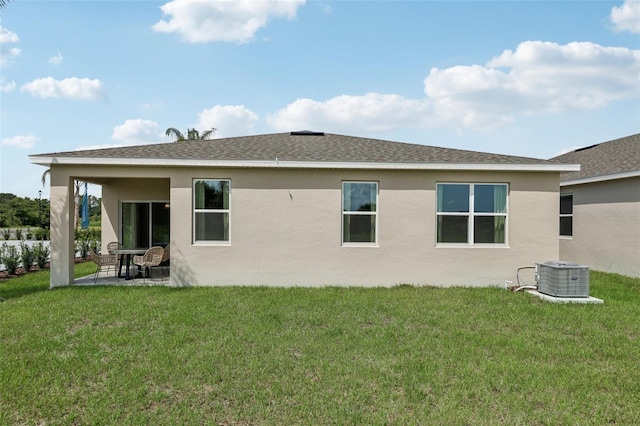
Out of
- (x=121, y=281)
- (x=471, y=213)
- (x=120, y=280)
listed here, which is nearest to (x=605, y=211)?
(x=471, y=213)

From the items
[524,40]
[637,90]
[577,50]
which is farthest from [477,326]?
[637,90]

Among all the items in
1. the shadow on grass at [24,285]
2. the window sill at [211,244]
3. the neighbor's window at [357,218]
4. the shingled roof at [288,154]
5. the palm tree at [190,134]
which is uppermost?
the palm tree at [190,134]

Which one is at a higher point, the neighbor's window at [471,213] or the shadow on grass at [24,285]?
the neighbor's window at [471,213]

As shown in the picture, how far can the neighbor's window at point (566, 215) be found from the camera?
1488cm

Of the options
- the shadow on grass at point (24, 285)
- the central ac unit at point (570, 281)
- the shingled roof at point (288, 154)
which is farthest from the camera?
the shingled roof at point (288, 154)

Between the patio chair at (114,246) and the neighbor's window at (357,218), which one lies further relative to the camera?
the patio chair at (114,246)

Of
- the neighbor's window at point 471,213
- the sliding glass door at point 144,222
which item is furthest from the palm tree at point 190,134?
the neighbor's window at point 471,213

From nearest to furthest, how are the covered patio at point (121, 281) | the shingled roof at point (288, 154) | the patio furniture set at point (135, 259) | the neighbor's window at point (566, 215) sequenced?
the shingled roof at point (288, 154)
the covered patio at point (121, 281)
the patio furniture set at point (135, 259)
the neighbor's window at point (566, 215)

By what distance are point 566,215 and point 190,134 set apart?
24959mm

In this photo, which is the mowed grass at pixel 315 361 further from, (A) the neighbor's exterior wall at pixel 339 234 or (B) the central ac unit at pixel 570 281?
(A) the neighbor's exterior wall at pixel 339 234

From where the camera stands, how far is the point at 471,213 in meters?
10.3

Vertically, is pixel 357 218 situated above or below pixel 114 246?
above

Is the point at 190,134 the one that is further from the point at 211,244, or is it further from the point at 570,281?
the point at 570,281

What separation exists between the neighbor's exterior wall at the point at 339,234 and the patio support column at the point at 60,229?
2812mm
